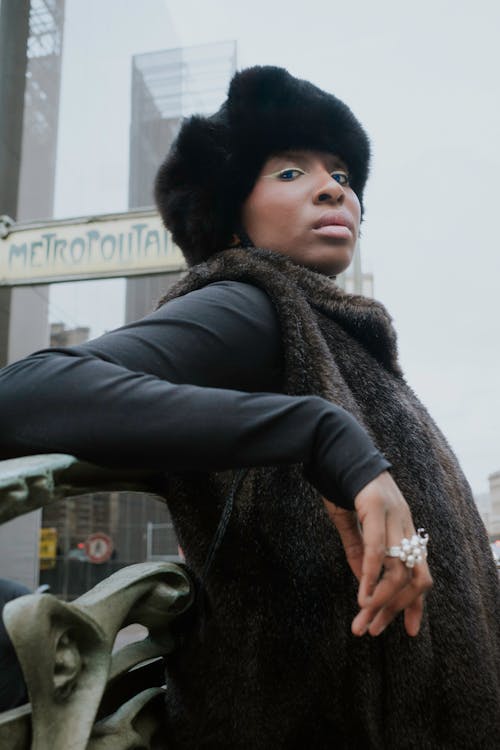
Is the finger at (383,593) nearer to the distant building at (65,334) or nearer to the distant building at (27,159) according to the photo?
the distant building at (27,159)

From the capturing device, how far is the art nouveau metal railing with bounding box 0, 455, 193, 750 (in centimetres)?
83

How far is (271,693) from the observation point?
109cm

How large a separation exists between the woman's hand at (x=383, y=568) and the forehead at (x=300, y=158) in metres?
0.95

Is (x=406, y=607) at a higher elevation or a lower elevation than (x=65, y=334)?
lower

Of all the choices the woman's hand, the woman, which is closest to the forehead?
the woman

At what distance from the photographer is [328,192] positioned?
1.53 meters

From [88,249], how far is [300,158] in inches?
84.4

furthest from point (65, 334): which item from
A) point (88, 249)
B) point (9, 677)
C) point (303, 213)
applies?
point (9, 677)

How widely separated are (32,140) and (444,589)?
8675mm

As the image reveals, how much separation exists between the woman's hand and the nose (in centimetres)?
85

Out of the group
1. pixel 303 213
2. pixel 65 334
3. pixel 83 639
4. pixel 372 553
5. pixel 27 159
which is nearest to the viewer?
pixel 372 553

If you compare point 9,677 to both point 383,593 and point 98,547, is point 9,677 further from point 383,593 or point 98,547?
point 98,547

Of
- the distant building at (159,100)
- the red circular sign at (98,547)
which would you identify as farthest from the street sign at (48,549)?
the distant building at (159,100)

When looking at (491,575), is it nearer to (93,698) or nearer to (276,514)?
(276,514)
